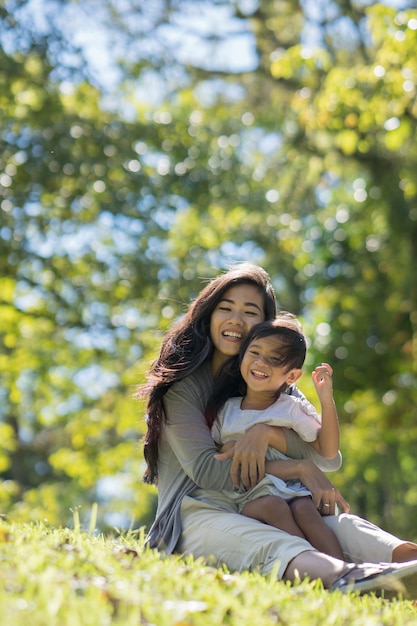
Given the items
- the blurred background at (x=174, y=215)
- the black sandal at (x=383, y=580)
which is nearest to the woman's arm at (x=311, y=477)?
the black sandal at (x=383, y=580)

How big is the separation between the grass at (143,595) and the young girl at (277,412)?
570 millimetres

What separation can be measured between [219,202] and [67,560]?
14.2 m

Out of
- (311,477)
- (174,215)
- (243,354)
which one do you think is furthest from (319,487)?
(174,215)

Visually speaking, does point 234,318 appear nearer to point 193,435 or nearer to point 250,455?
point 193,435

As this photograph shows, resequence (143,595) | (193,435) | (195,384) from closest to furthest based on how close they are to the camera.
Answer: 1. (143,595)
2. (193,435)
3. (195,384)

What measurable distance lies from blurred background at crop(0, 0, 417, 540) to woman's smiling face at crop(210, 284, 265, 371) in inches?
364

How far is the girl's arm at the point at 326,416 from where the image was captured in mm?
4793

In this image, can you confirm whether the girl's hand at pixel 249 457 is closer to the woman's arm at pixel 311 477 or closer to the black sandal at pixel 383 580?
the woman's arm at pixel 311 477

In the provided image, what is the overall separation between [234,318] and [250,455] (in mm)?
823

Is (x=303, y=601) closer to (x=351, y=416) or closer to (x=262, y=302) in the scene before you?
(x=262, y=302)

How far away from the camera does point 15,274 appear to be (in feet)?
51.6

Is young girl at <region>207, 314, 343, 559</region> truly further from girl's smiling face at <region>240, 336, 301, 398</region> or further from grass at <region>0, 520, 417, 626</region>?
grass at <region>0, 520, 417, 626</region>

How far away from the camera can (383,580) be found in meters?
4.11

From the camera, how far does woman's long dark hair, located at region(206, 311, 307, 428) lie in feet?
16.3
